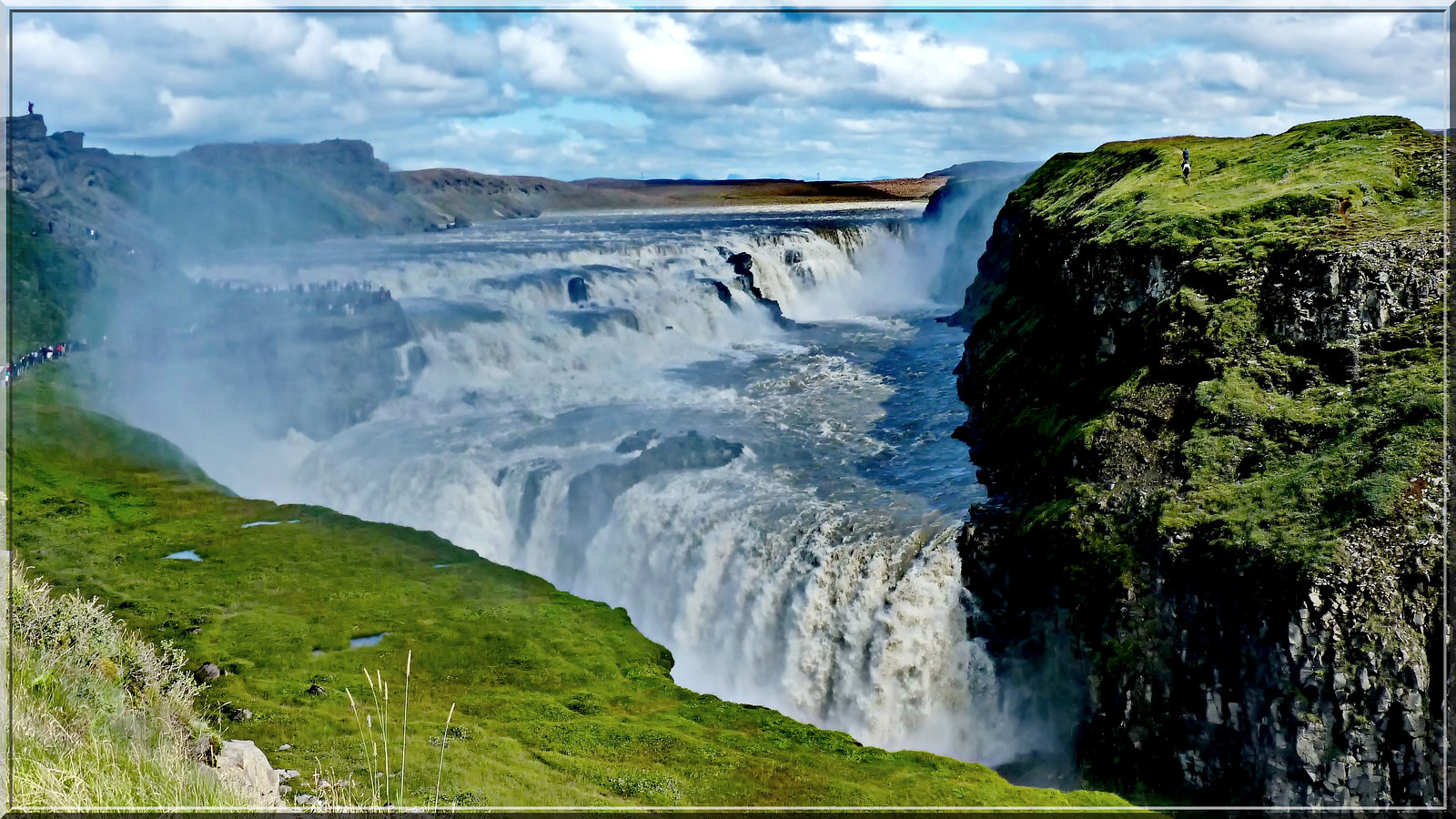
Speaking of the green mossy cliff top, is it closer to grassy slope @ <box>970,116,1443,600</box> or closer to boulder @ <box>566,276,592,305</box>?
grassy slope @ <box>970,116,1443,600</box>

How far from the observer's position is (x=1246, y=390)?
87.3 ft

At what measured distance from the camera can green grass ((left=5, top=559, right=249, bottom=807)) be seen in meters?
9.69

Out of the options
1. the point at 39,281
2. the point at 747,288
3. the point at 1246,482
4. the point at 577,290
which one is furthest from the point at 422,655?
the point at 39,281

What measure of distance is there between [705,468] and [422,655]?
45.5 ft

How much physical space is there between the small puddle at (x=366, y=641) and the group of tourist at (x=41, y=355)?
1282 inches

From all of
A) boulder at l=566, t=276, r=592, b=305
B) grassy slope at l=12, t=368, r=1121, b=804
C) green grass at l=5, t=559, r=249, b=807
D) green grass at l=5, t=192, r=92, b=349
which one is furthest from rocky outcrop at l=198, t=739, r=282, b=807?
boulder at l=566, t=276, r=592, b=305

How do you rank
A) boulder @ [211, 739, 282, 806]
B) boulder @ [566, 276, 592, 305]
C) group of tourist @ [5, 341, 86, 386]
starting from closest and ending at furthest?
boulder @ [211, 739, 282, 806] → group of tourist @ [5, 341, 86, 386] → boulder @ [566, 276, 592, 305]

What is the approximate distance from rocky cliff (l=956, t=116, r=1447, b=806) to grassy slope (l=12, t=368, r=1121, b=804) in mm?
3874

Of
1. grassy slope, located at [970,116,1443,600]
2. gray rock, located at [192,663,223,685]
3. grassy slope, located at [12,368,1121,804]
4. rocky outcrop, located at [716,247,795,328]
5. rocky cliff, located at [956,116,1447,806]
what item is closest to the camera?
rocky cliff, located at [956,116,1447,806]

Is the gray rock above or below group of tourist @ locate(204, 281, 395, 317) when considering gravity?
below

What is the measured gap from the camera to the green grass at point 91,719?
381 inches

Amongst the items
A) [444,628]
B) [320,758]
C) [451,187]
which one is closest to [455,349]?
[444,628]

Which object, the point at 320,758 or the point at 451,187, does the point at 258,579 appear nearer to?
the point at 320,758

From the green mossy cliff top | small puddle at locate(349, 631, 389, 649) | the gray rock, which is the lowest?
small puddle at locate(349, 631, 389, 649)
